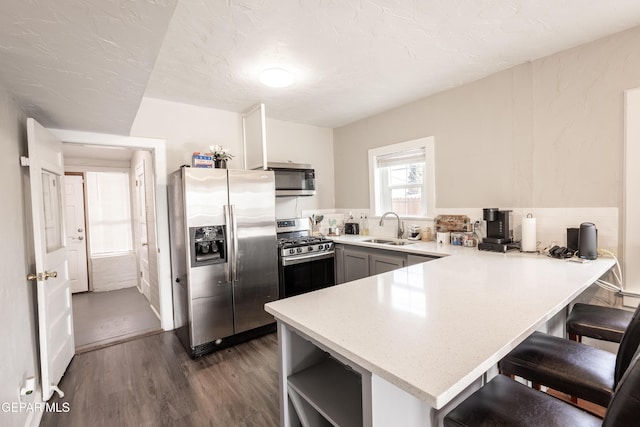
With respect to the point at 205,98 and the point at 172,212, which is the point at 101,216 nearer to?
the point at 172,212

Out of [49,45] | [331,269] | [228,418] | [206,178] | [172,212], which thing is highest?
[49,45]

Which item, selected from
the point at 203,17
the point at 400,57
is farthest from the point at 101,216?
the point at 400,57

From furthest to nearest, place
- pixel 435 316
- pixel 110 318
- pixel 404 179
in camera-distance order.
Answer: pixel 404 179 < pixel 110 318 < pixel 435 316

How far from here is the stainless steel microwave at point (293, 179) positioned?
3.61 m

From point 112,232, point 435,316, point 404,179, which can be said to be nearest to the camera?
point 435,316

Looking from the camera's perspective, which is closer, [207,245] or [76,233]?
[207,245]

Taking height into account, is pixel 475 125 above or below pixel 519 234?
above

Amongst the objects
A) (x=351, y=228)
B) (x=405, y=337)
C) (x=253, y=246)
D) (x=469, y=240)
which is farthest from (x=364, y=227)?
(x=405, y=337)

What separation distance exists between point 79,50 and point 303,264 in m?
2.64

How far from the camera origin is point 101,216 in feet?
16.4

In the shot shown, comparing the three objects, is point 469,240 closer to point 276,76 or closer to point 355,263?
point 355,263

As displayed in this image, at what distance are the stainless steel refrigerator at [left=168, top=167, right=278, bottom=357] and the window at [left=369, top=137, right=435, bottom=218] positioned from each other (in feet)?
5.26

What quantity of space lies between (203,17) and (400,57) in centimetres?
150

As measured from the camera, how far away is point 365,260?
10.8ft
